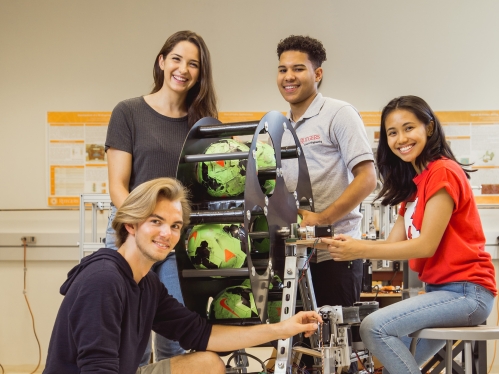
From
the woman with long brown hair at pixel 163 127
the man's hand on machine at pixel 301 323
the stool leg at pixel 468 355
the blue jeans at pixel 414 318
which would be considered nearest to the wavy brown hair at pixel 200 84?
the woman with long brown hair at pixel 163 127

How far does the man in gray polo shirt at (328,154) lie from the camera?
2285 millimetres

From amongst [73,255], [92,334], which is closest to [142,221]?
[92,334]

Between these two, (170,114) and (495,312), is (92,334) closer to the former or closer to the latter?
(170,114)

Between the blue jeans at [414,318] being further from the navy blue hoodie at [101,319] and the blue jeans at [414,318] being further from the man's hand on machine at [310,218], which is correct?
the navy blue hoodie at [101,319]

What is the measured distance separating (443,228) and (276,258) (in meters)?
0.65

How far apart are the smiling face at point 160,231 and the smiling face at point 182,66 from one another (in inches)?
23.2

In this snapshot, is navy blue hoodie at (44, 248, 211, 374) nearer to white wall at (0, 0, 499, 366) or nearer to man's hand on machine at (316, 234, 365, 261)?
man's hand on machine at (316, 234, 365, 261)

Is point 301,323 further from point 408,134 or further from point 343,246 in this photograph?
point 408,134

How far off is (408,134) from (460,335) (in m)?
0.76

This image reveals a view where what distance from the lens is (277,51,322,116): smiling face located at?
2408mm

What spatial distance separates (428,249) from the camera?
2.08 m

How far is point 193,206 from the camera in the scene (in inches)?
75.0

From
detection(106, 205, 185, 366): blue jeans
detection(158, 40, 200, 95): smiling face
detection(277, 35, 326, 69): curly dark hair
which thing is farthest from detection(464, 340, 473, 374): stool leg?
detection(158, 40, 200, 95): smiling face

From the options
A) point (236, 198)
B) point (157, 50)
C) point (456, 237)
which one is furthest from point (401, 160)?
point (157, 50)
